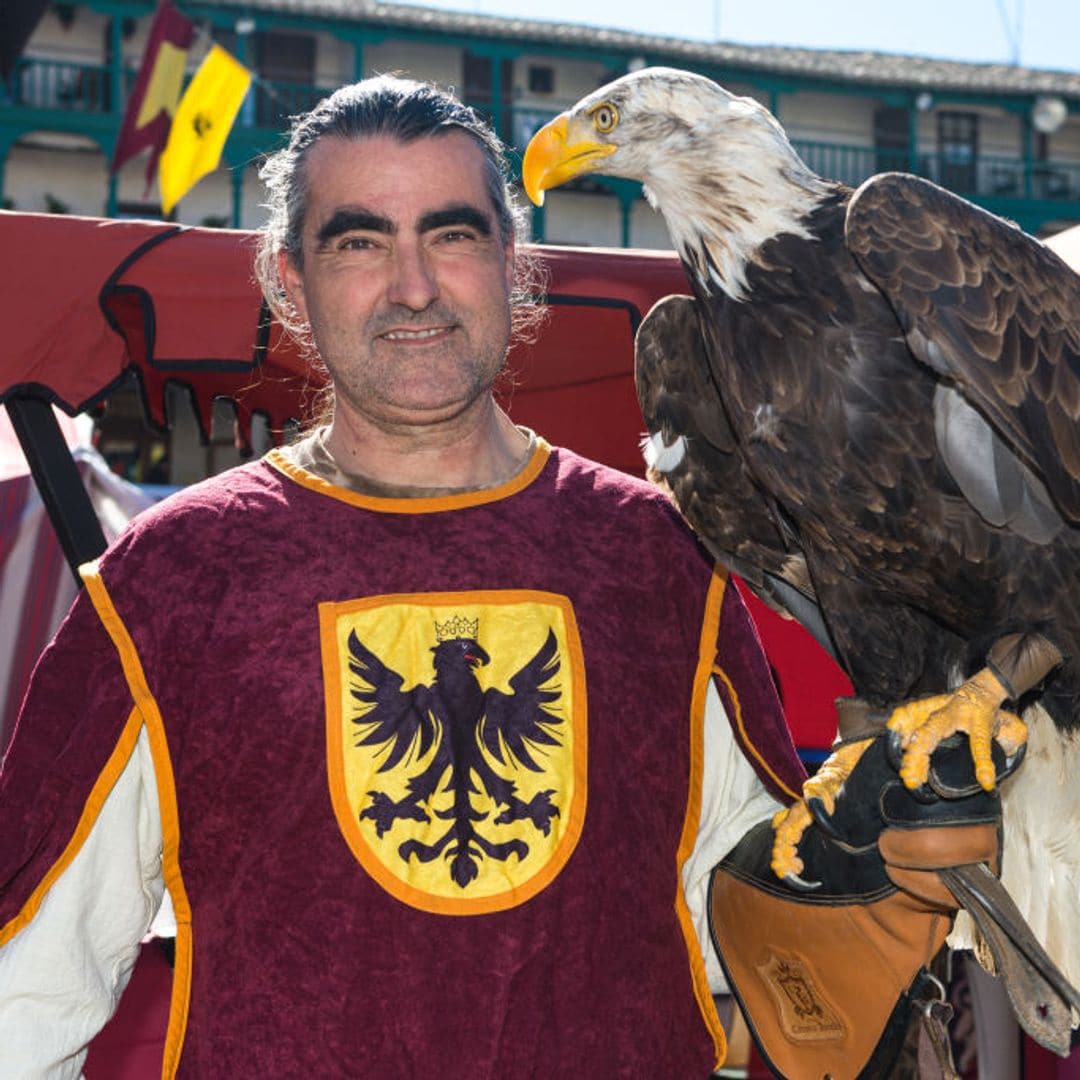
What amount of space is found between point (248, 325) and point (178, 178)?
646 centimetres

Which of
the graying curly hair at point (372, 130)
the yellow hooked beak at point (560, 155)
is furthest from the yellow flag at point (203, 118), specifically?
the graying curly hair at point (372, 130)

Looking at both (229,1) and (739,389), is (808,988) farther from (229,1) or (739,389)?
(229,1)

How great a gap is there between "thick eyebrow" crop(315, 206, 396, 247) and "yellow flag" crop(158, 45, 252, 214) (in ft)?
25.1

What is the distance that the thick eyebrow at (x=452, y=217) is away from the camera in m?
1.81

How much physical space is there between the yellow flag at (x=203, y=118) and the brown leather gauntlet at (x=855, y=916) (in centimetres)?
797

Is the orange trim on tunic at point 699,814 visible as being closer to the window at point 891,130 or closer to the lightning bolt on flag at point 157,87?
the lightning bolt on flag at point 157,87

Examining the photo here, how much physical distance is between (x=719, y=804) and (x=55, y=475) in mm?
1739

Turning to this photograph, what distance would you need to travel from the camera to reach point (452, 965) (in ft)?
5.50

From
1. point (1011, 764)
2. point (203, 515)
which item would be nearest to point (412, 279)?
point (203, 515)

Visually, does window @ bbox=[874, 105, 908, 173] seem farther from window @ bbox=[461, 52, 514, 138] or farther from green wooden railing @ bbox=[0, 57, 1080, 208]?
window @ bbox=[461, 52, 514, 138]

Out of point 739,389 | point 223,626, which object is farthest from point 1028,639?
point 223,626

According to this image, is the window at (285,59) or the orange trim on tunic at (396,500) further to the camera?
the window at (285,59)

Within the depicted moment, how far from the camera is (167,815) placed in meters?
1.72

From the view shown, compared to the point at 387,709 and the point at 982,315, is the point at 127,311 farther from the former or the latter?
the point at 982,315
